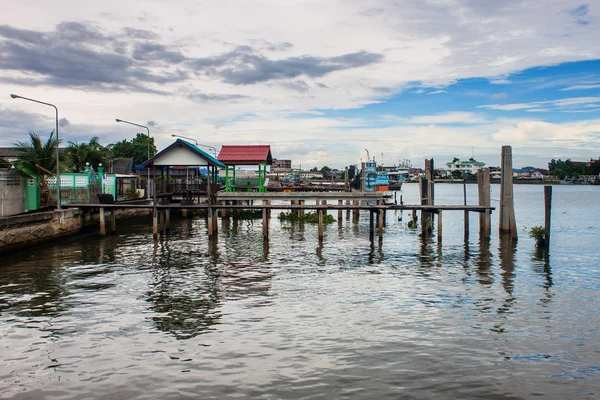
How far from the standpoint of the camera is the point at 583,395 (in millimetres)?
8625

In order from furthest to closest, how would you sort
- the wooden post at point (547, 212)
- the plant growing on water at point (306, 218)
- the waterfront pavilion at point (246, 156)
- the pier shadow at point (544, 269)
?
the plant growing on water at point (306, 218) < the waterfront pavilion at point (246, 156) < the wooden post at point (547, 212) < the pier shadow at point (544, 269)

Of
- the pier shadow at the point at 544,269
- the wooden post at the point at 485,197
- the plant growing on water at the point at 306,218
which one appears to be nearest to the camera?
the pier shadow at the point at 544,269

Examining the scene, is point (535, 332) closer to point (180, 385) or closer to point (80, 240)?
point (180, 385)

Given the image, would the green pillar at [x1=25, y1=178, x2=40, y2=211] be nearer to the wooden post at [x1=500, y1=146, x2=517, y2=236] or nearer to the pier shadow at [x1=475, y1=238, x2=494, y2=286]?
the pier shadow at [x1=475, y1=238, x2=494, y2=286]

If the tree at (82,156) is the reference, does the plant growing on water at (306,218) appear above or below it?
below

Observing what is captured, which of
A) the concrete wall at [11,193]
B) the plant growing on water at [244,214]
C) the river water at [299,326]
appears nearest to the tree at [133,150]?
the plant growing on water at [244,214]

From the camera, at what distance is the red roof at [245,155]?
123 feet

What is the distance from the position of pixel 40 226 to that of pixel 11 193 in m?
3.24

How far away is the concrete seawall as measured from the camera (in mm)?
23547

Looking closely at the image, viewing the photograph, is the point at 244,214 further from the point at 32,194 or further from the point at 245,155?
the point at 32,194

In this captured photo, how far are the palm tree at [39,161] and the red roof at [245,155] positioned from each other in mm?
11075

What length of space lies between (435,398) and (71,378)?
21.0 ft

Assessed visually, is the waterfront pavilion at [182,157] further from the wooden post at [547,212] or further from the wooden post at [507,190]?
the wooden post at [547,212]

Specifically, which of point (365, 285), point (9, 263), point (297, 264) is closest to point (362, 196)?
point (297, 264)
